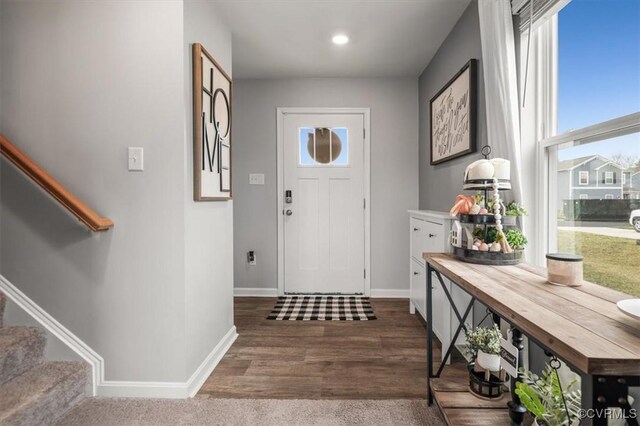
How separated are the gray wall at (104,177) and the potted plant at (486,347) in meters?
1.44

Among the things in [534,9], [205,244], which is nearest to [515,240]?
[534,9]

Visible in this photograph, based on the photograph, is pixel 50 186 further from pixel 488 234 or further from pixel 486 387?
pixel 486 387

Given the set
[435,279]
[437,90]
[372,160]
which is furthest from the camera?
[372,160]

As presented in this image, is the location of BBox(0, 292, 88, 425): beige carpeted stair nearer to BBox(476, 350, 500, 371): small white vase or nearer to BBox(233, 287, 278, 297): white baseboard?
BBox(233, 287, 278, 297): white baseboard

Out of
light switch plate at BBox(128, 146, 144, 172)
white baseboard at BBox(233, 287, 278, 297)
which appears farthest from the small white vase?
white baseboard at BBox(233, 287, 278, 297)

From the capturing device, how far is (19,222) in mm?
1714

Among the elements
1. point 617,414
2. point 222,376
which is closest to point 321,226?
point 222,376

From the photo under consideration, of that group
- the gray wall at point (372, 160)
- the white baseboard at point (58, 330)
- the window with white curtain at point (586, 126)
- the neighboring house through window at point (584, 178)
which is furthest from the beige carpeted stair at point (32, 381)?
the neighboring house through window at point (584, 178)

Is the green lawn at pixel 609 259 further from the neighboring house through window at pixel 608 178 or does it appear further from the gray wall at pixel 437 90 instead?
the gray wall at pixel 437 90

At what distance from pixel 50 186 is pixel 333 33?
2.09 m

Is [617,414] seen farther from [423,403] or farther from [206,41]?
[206,41]

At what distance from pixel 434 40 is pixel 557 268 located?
219cm

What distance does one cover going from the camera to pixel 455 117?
236 cm

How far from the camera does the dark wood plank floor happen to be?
1.78 metres
